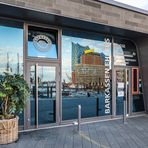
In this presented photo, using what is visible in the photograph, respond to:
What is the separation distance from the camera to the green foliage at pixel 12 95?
6145 millimetres

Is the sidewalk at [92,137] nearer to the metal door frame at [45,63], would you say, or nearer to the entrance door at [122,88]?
the metal door frame at [45,63]

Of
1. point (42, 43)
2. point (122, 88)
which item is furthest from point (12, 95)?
point (122, 88)

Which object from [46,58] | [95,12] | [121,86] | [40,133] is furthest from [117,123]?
[95,12]

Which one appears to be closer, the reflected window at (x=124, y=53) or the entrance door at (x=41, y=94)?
the entrance door at (x=41, y=94)

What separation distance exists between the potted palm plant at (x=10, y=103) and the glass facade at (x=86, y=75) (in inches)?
91.2

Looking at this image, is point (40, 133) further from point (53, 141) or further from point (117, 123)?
point (117, 123)

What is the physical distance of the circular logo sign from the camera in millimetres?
7879

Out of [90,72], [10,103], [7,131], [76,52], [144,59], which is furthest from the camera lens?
[144,59]

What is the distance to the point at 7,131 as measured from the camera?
609 centimetres

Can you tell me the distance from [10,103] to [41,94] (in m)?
1.70

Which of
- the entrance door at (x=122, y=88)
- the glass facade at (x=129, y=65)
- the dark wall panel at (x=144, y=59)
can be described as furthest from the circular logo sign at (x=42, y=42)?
the dark wall panel at (x=144, y=59)

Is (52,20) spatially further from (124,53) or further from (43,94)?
(124,53)

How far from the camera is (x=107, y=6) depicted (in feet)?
26.5

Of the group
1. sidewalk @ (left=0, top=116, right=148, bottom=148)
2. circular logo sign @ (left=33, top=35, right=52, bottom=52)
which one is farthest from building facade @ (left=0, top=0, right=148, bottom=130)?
sidewalk @ (left=0, top=116, right=148, bottom=148)
